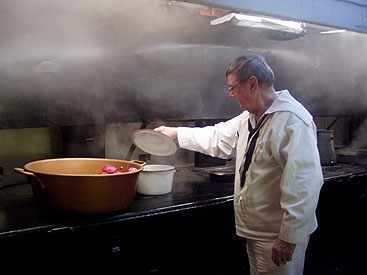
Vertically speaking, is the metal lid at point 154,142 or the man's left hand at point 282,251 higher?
the metal lid at point 154,142

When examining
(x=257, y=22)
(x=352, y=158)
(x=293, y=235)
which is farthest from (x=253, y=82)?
(x=352, y=158)

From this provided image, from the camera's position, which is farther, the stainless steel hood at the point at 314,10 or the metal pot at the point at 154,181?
the metal pot at the point at 154,181

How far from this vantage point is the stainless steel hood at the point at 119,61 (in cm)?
206

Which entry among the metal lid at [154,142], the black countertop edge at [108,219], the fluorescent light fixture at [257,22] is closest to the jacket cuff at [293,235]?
the black countertop edge at [108,219]

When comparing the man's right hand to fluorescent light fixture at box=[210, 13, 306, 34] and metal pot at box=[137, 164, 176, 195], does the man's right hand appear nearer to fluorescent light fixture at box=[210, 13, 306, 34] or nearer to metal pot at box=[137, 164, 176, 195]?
metal pot at box=[137, 164, 176, 195]

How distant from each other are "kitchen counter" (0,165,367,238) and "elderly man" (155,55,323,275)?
343mm

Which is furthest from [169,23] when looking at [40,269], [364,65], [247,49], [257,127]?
[364,65]

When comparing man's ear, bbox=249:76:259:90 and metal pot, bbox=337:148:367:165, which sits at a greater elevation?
man's ear, bbox=249:76:259:90

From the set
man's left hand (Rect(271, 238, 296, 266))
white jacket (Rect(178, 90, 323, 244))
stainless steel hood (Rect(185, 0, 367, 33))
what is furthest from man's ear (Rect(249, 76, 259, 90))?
man's left hand (Rect(271, 238, 296, 266))

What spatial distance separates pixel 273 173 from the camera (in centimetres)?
187

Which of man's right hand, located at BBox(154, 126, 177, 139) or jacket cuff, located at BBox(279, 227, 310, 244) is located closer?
jacket cuff, located at BBox(279, 227, 310, 244)

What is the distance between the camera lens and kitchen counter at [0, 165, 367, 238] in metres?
1.72

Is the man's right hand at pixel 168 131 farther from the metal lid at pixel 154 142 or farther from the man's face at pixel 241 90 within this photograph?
the man's face at pixel 241 90

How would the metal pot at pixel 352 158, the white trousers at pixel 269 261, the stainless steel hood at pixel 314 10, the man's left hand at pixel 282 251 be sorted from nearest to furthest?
the man's left hand at pixel 282 251, the white trousers at pixel 269 261, the stainless steel hood at pixel 314 10, the metal pot at pixel 352 158
